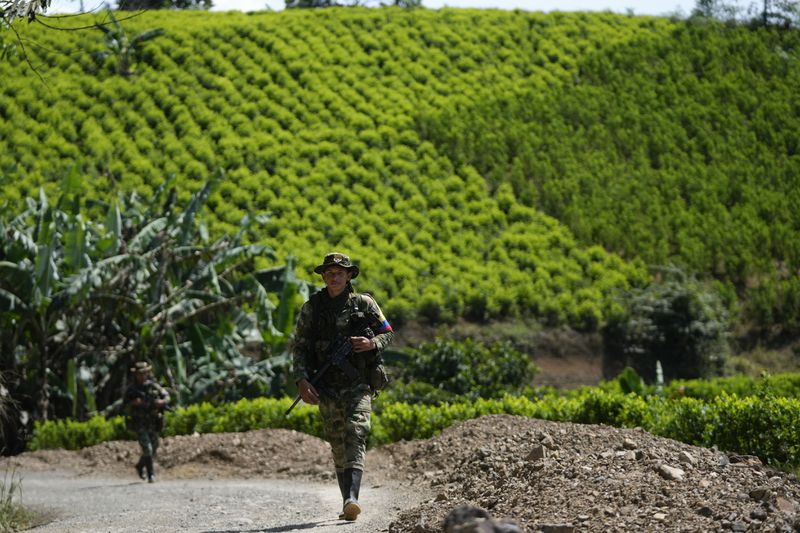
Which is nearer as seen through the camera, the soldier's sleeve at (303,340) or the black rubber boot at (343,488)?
the black rubber boot at (343,488)

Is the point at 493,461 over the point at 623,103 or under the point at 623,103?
under

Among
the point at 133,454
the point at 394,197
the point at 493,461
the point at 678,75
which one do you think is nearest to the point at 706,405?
the point at 493,461

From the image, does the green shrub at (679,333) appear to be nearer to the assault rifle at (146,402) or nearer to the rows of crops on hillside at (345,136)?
the rows of crops on hillside at (345,136)

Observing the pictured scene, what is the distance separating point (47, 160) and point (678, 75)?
22.8 meters

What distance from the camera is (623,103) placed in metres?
37.1

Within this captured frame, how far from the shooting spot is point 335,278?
736 centimetres

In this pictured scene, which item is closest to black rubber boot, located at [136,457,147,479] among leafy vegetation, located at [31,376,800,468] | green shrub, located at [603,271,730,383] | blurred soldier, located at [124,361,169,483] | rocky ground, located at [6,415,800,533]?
blurred soldier, located at [124,361,169,483]

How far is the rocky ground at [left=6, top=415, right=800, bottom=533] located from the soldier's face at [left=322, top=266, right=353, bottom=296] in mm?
1618

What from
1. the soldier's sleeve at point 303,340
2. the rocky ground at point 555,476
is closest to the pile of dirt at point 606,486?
the rocky ground at point 555,476

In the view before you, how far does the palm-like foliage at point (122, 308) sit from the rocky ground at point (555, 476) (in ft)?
16.0

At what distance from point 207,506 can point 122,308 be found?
374 inches

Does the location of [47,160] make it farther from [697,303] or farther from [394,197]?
[697,303]

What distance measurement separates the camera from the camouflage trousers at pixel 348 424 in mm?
7230

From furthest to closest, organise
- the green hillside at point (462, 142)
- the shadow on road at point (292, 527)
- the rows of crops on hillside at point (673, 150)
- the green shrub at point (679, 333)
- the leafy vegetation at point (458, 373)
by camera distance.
→ the rows of crops on hillside at point (673, 150), the green hillside at point (462, 142), the green shrub at point (679, 333), the leafy vegetation at point (458, 373), the shadow on road at point (292, 527)
